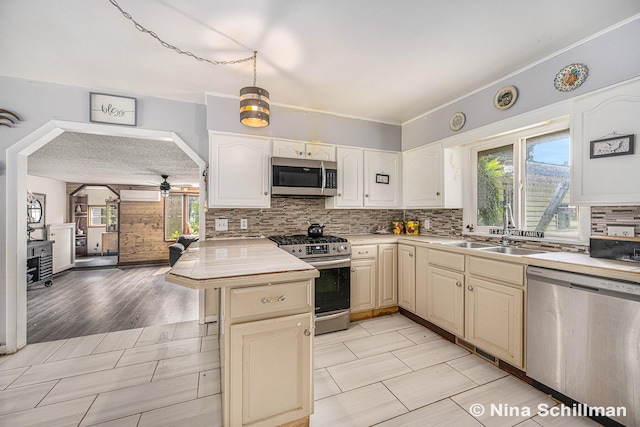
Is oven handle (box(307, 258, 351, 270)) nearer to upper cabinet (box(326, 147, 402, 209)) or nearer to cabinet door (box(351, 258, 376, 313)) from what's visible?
cabinet door (box(351, 258, 376, 313))

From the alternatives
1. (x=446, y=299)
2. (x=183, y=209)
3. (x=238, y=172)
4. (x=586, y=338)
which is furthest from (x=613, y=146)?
(x=183, y=209)

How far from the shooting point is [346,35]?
1802 millimetres

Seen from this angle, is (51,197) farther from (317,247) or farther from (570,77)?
(570,77)

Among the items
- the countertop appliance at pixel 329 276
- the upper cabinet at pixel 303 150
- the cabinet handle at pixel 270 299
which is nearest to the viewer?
the cabinet handle at pixel 270 299

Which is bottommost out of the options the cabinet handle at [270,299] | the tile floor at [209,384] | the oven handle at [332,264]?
the tile floor at [209,384]

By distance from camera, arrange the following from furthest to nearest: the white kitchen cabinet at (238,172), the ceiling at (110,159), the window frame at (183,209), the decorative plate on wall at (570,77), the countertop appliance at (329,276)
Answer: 1. the window frame at (183,209)
2. the ceiling at (110,159)
3. the white kitchen cabinet at (238,172)
4. the countertop appliance at (329,276)
5. the decorative plate on wall at (570,77)

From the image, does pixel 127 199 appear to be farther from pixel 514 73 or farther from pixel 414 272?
pixel 514 73

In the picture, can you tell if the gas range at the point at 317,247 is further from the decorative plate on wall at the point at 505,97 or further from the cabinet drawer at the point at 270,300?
the decorative plate on wall at the point at 505,97

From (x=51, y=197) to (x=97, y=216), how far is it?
2594 millimetres

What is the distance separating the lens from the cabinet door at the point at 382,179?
337 cm

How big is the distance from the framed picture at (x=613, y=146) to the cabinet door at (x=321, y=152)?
2.21m

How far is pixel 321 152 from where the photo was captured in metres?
3.13

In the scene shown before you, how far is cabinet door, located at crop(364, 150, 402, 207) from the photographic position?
3.37 m

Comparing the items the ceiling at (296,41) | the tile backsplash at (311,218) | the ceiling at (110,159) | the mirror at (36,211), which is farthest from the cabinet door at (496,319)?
the mirror at (36,211)
